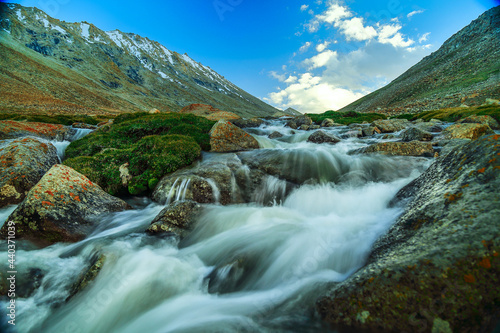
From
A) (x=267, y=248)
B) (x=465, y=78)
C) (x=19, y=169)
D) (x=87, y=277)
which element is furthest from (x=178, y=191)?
(x=465, y=78)

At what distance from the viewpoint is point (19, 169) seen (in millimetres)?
7562

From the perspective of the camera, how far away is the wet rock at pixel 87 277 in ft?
13.3

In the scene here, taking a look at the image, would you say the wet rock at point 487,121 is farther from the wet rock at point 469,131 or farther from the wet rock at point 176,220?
the wet rock at point 176,220

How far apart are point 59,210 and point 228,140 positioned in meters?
8.49

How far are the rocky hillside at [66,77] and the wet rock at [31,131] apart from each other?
1794 inches

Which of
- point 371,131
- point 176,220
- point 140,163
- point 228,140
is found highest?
point 228,140

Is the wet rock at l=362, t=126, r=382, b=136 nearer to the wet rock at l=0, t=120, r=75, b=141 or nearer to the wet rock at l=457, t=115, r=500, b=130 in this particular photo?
the wet rock at l=457, t=115, r=500, b=130

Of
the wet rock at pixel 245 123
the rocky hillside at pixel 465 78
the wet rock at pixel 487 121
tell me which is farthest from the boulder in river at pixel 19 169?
the rocky hillside at pixel 465 78

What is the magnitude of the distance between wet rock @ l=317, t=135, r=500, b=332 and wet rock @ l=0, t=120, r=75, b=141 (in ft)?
66.9

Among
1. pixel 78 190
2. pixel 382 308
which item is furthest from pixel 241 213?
pixel 78 190

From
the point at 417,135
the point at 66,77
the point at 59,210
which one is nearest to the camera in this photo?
the point at 59,210

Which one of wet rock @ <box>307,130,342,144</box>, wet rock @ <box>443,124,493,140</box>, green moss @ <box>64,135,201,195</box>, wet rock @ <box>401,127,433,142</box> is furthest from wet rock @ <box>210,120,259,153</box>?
wet rock @ <box>443,124,493,140</box>

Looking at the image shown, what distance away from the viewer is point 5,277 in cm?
410

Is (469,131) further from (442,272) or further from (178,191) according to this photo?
(178,191)
